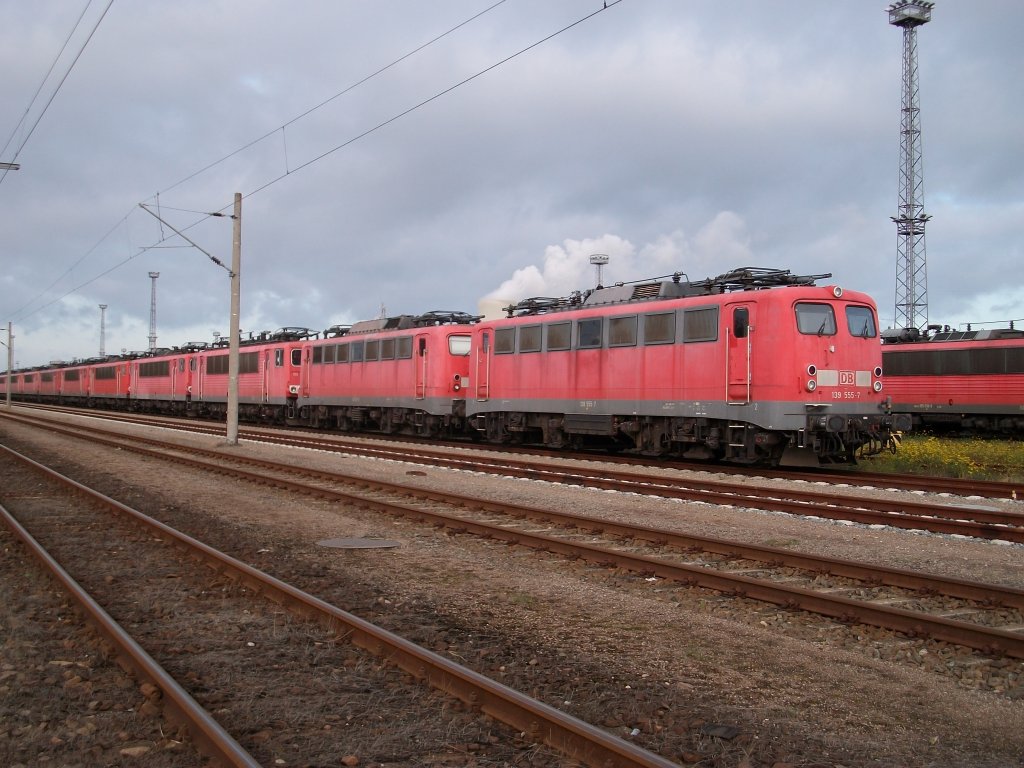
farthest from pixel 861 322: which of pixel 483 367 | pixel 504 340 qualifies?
pixel 483 367

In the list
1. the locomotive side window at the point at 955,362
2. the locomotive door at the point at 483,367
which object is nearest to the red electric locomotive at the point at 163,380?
the locomotive door at the point at 483,367

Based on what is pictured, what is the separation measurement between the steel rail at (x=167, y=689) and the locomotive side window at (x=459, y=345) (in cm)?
1831

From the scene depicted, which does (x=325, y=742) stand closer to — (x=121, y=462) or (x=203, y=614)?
(x=203, y=614)

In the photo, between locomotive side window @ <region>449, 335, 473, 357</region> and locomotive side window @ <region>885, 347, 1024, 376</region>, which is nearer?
locomotive side window @ <region>449, 335, 473, 357</region>

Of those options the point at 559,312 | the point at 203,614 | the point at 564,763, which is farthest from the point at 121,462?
the point at 564,763

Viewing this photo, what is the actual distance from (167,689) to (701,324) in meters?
13.6

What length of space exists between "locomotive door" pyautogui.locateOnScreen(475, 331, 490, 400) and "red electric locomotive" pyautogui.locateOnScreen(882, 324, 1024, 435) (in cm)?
1316

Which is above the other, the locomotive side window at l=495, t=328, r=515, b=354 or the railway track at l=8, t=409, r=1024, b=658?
the locomotive side window at l=495, t=328, r=515, b=354

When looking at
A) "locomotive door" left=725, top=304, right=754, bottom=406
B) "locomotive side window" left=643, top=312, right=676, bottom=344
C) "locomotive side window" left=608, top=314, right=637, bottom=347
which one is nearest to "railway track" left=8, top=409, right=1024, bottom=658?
"locomotive door" left=725, top=304, right=754, bottom=406

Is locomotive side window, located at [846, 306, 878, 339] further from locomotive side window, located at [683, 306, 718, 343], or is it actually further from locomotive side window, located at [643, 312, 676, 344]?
locomotive side window, located at [643, 312, 676, 344]

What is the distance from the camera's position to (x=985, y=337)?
91.3 feet

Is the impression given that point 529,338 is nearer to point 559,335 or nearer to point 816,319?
point 559,335

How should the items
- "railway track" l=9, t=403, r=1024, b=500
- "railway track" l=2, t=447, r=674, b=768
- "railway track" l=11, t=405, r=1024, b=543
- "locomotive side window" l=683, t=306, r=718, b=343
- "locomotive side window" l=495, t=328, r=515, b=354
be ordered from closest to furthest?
"railway track" l=2, t=447, r=674, b=768 < "railway track" l=11, t=405, r=1024, b=543 < "railway track" l=9, t=403, r=1024, b=500 < "locomotive side window" l=683, t=306, r=718, b=343 < "locomotive side window" l=495, t=328, r=515, b=354

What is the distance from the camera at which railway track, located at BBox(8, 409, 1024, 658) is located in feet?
20.8
